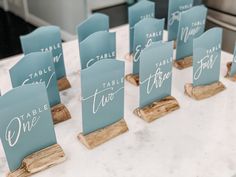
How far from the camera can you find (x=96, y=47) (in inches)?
38.3

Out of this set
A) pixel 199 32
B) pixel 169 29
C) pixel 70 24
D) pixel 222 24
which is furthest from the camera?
pixel 70 24

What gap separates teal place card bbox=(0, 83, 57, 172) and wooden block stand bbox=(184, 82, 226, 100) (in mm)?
451

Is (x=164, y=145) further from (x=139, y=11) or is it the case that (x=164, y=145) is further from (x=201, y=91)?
(x=139, y=11)

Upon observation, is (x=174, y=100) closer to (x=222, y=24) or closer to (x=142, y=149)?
(x=142, y=149)

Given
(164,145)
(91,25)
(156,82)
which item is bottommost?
(164,145)

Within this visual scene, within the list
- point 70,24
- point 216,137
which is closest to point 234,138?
point 216,137

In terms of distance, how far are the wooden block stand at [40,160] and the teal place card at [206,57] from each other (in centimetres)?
45

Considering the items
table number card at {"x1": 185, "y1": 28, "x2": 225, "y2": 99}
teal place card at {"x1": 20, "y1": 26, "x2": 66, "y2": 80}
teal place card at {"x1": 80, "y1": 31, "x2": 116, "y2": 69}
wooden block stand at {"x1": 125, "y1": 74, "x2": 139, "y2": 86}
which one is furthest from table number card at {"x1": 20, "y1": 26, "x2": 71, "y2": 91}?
table number card at {"x1": 185, "y1": 28, "x2": 225, "y2": 99}

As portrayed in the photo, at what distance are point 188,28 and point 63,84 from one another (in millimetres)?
461

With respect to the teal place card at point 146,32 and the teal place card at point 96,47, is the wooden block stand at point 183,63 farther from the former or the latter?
the teal place card at point 96,47

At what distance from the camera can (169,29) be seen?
1333 mm

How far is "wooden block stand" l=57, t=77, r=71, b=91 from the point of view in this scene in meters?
1.09

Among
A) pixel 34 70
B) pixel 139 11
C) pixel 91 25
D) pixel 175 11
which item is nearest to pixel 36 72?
pixel 34 70

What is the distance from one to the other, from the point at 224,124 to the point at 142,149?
0.25 metres
